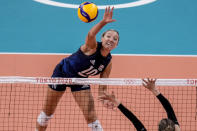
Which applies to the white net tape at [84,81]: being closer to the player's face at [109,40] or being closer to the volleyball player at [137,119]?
the player's face at [109,40]

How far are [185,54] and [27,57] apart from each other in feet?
12.9

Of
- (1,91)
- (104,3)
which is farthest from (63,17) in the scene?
(1,91)

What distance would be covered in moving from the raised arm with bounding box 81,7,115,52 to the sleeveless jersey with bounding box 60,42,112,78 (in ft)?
0.43

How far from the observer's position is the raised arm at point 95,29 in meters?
3.64

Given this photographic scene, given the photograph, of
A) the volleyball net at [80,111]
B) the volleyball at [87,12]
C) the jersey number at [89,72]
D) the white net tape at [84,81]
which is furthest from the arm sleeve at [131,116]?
the volleyball net at [80,111]

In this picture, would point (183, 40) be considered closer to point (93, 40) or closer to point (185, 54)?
point (185, 54)

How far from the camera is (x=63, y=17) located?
743cm

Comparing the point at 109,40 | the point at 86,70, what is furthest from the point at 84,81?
the point at 109,40

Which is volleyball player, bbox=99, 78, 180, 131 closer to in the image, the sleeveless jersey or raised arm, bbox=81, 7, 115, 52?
raised arm, bbox=81, 7, 115, 52

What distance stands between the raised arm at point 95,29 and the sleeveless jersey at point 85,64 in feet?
0.43

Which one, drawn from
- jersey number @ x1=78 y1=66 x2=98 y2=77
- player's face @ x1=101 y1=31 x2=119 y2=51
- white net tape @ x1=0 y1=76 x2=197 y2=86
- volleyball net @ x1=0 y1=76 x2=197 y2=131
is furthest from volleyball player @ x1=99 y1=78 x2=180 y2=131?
volleyball net @ x1=0 y1=76 x2=197 y2=131

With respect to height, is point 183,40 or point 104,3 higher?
point 104,3

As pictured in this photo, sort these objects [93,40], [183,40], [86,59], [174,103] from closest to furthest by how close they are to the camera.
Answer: [93,40], [86,59], [174,103], [183,40]

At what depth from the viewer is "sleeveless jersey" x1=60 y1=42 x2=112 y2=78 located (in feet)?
13.9
